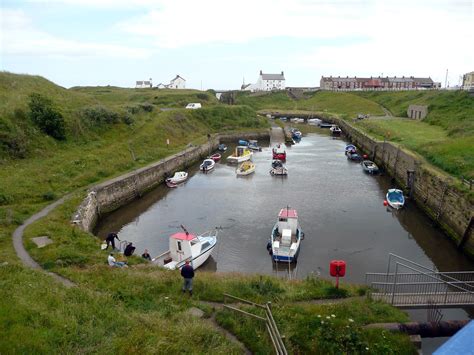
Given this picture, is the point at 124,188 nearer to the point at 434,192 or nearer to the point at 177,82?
the point at 434,192

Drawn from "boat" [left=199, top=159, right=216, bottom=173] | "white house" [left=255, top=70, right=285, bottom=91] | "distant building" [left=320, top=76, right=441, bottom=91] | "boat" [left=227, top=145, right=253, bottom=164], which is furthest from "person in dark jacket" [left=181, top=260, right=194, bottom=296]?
"white house" [left=255, top=70, right=285, bottom=91]

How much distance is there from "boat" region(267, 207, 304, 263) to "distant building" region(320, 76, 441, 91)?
5846 inches

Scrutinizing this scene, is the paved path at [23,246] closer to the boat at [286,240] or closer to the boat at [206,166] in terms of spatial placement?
the boat at [286,240]

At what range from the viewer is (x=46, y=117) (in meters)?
38.3

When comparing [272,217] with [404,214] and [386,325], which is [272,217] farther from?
[386,325]

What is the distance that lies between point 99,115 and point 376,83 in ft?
475

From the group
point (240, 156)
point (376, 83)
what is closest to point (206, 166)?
point (240, 156)

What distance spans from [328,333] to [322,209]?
850 inches

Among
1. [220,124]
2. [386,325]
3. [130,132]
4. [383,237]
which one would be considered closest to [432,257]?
[383,237]

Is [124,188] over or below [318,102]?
below

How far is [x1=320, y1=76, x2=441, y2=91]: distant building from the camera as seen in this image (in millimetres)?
162250

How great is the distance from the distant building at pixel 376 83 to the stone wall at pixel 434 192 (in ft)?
410

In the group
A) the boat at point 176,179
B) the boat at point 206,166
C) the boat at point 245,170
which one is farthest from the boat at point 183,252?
the boat at point 206,166

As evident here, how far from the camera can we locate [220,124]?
77875mm
